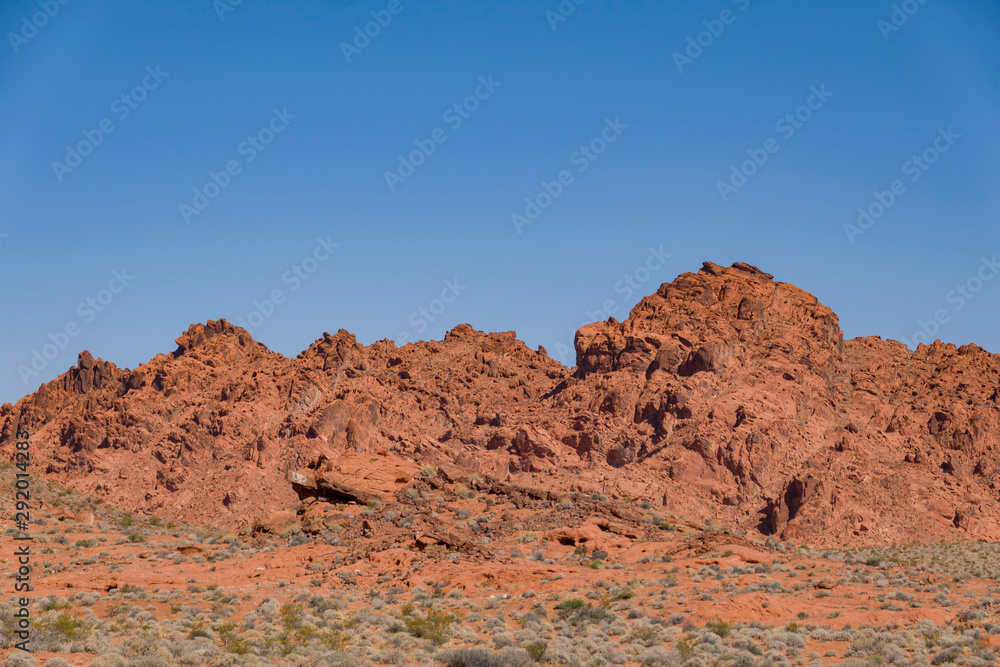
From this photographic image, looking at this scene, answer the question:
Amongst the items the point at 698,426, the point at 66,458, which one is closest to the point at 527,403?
the point at 698,426

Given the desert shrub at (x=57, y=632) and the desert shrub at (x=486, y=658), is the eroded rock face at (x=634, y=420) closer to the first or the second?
the desert shrub at (x=486, y=658)

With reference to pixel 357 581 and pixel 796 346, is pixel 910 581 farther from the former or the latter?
pixel 796 346

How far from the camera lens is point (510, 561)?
28438mm

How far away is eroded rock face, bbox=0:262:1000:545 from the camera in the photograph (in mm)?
70562

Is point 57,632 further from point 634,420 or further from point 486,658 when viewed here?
point 634,420

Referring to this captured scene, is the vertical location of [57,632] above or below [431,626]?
below

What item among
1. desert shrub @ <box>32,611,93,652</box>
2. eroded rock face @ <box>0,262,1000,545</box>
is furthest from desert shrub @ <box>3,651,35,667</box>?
eroded rock face @ <box>0,262,1000,545</box>

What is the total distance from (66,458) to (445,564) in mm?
72131

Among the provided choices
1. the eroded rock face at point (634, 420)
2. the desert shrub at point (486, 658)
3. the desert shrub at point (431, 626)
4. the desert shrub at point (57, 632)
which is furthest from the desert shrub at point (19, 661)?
the eroded rock face at point (634, 420)

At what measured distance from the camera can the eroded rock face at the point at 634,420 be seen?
70562 mm

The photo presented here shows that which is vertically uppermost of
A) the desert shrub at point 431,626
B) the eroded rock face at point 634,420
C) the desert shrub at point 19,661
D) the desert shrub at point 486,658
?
the eroded rock face at point 634,420

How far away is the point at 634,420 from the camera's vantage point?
80062 millimetres

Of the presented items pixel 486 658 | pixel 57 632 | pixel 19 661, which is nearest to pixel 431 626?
pixel 486 658

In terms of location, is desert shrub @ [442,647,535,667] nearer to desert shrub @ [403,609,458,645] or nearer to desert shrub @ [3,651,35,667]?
desert shrub @ [403,609,458,645]
